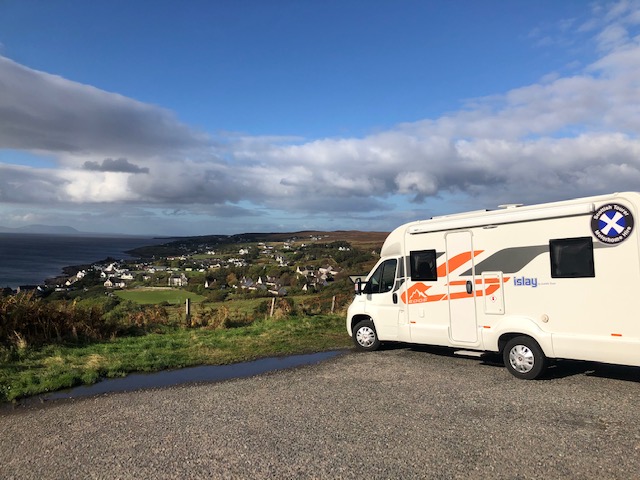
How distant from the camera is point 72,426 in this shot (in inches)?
251

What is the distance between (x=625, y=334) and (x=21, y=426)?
27.4 ft

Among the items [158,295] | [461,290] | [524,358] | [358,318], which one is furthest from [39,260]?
[524,358]

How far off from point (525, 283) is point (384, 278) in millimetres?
3318

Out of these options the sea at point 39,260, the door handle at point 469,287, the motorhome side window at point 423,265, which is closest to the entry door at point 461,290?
the door handle at point 469,287

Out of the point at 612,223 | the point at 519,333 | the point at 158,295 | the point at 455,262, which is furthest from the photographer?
the point at 158,295

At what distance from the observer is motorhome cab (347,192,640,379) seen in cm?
719

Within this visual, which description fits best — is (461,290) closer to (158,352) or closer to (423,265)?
(423,265)

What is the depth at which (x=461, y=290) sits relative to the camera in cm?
911

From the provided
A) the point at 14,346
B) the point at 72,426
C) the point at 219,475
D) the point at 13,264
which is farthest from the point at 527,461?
the point at 13,264

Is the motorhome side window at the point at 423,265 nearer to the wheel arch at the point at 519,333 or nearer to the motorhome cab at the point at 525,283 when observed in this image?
the motorhome cab at the point at 525,283

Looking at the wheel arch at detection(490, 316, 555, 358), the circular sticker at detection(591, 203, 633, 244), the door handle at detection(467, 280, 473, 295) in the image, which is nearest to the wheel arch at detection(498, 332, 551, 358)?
the wheel arch at detection(490, 316, 555, 358)

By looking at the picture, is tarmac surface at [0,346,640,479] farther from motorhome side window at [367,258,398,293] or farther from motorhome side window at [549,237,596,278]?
motorhome side window at [367,258,398,293]

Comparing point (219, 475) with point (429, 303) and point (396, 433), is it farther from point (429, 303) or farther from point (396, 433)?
point (429, 303)

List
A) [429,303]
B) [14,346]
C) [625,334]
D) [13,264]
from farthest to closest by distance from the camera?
[13,264] < [14,346] < [429,303] < [625,334]
